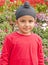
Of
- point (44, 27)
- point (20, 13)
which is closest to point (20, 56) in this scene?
point (20, 13)

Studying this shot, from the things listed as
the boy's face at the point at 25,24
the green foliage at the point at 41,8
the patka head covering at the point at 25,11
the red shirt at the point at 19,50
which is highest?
the patka head covering at the point at 25,11

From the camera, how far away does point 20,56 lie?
446cm

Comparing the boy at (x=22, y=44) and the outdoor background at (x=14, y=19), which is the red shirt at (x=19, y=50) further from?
the outdoor background at (x=14, y=19)

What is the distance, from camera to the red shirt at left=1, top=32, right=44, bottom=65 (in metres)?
4.45

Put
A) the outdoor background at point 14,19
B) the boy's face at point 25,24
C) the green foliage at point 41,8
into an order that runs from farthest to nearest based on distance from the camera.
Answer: the green foliage at point 41,8
the outdoor background at point 14,19
the boy's face at point 25,24

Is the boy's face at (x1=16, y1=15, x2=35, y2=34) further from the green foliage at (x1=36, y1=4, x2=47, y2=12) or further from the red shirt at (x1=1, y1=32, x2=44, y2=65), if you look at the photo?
the green foliage at (x1=36, y1=4, x2=47, y2=12)

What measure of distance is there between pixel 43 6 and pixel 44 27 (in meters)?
1.85

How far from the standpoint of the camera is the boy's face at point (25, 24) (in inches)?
174

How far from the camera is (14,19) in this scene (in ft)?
30.8

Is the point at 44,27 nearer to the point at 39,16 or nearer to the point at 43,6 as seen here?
the point at 39,16

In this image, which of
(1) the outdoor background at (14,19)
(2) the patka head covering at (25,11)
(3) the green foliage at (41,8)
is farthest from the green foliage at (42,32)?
(2) the patka head covering at (25,11)

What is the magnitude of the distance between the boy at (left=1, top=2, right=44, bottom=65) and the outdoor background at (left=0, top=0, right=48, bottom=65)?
2.57 meters

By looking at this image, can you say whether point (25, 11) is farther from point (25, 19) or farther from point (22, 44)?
point (22, 44)

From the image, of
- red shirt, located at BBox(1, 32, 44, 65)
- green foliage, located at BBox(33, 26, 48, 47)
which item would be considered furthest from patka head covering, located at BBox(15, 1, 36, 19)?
green foliage, located at BBox(33, 26, 48, 47)
